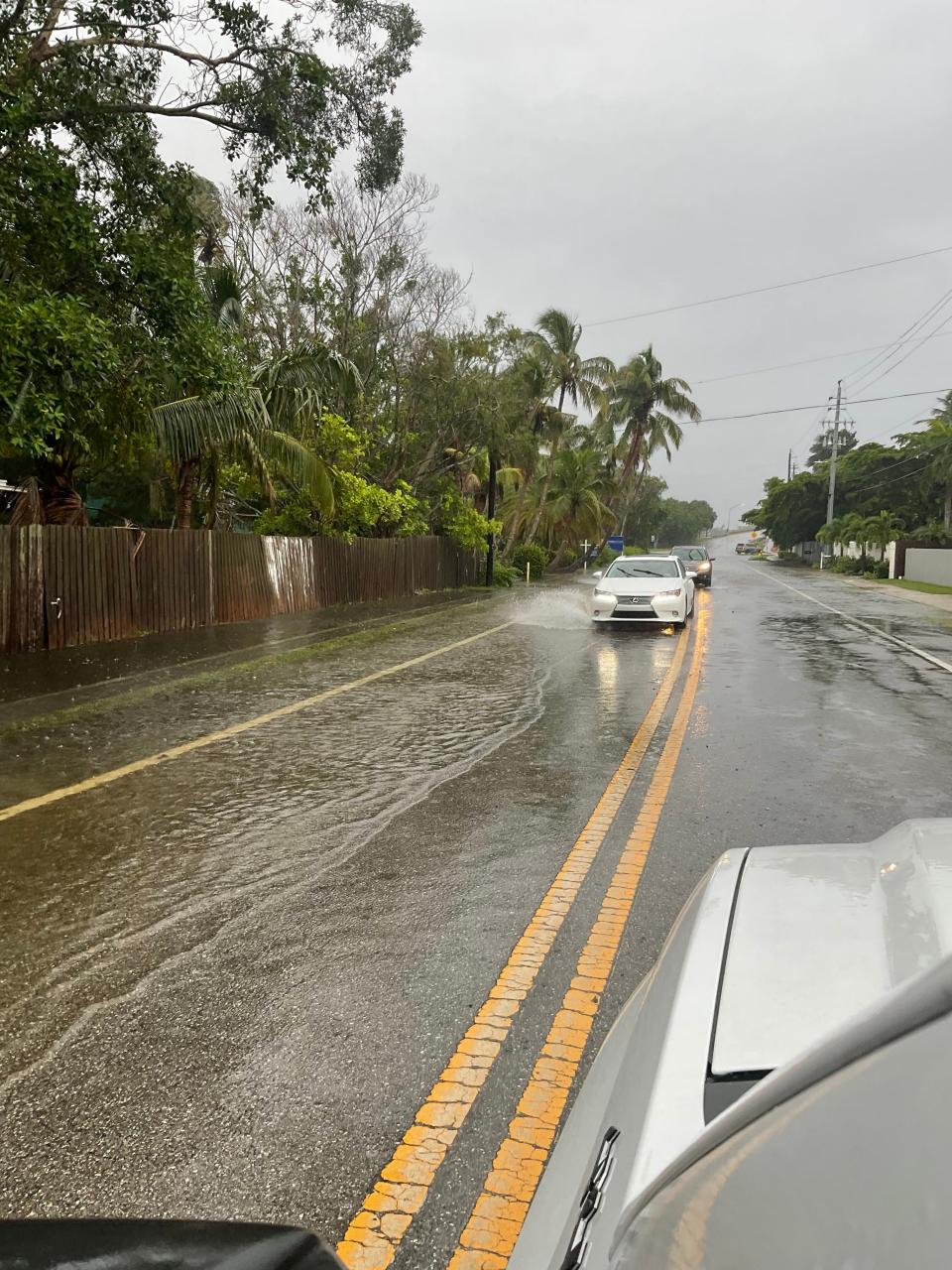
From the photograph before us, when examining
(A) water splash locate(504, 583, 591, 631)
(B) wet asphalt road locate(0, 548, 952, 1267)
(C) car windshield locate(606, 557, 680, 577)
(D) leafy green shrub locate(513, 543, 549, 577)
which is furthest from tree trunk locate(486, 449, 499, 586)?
(B) wet asphalt road locate(0, 548, 952, 1267)

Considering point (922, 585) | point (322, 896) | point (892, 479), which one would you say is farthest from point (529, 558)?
point (892, 479)

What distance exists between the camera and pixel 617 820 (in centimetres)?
576

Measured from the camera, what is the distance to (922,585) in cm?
3756

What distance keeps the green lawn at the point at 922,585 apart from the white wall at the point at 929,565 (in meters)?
0.39

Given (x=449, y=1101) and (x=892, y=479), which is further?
(x=892, y=479)

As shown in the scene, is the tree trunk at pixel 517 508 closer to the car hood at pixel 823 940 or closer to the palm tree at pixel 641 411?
the palm tree at pixel 641 411

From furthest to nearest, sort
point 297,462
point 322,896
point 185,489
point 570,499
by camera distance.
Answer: point 570,499
point 297,462
point 185,489
point 322,896

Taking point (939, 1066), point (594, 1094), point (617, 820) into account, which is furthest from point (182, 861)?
point (939, 1066)

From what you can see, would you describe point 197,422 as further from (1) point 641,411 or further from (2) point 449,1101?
(1) point 641,411

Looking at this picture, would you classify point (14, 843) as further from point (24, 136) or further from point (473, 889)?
point (24, 136)

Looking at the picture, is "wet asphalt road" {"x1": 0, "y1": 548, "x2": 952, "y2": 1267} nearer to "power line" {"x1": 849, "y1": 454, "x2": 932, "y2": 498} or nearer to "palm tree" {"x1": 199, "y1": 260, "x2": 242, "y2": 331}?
"palm tree" {"x1": 199, "y1": 260, "x2": 242, "y2": 331}

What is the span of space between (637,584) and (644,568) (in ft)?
3.74

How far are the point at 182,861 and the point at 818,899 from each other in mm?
3795

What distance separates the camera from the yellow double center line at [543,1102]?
230 centimetres
